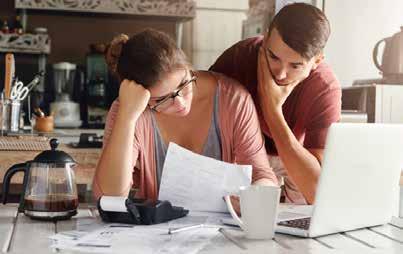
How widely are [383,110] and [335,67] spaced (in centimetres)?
73

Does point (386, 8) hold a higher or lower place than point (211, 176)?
higher

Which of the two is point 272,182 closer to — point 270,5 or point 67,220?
point 67,220

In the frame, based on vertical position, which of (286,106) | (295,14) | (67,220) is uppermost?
(295,14)

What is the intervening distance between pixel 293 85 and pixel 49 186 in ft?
2.81

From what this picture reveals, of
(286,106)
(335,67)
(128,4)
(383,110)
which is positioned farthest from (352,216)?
(128,4)

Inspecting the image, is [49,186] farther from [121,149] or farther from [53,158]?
[121,149]

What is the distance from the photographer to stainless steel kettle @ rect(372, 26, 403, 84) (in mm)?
3041

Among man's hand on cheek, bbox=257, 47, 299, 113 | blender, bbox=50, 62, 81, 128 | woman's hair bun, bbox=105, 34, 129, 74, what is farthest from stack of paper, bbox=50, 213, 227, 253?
blender, bbox=50, 62, 81, 128

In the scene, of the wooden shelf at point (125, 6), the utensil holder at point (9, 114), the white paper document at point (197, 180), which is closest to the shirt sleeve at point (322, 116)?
the white paper document at point (197, 180)

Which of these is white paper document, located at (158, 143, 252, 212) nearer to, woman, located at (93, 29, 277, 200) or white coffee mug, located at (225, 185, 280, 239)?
woman, located at (93, 29, 277, 200)

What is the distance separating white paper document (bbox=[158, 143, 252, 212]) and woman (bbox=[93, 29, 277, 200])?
0.50ft

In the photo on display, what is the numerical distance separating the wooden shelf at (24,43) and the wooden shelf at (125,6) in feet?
0.53

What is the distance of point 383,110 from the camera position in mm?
2887

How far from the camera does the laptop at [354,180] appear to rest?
131 centimetres
